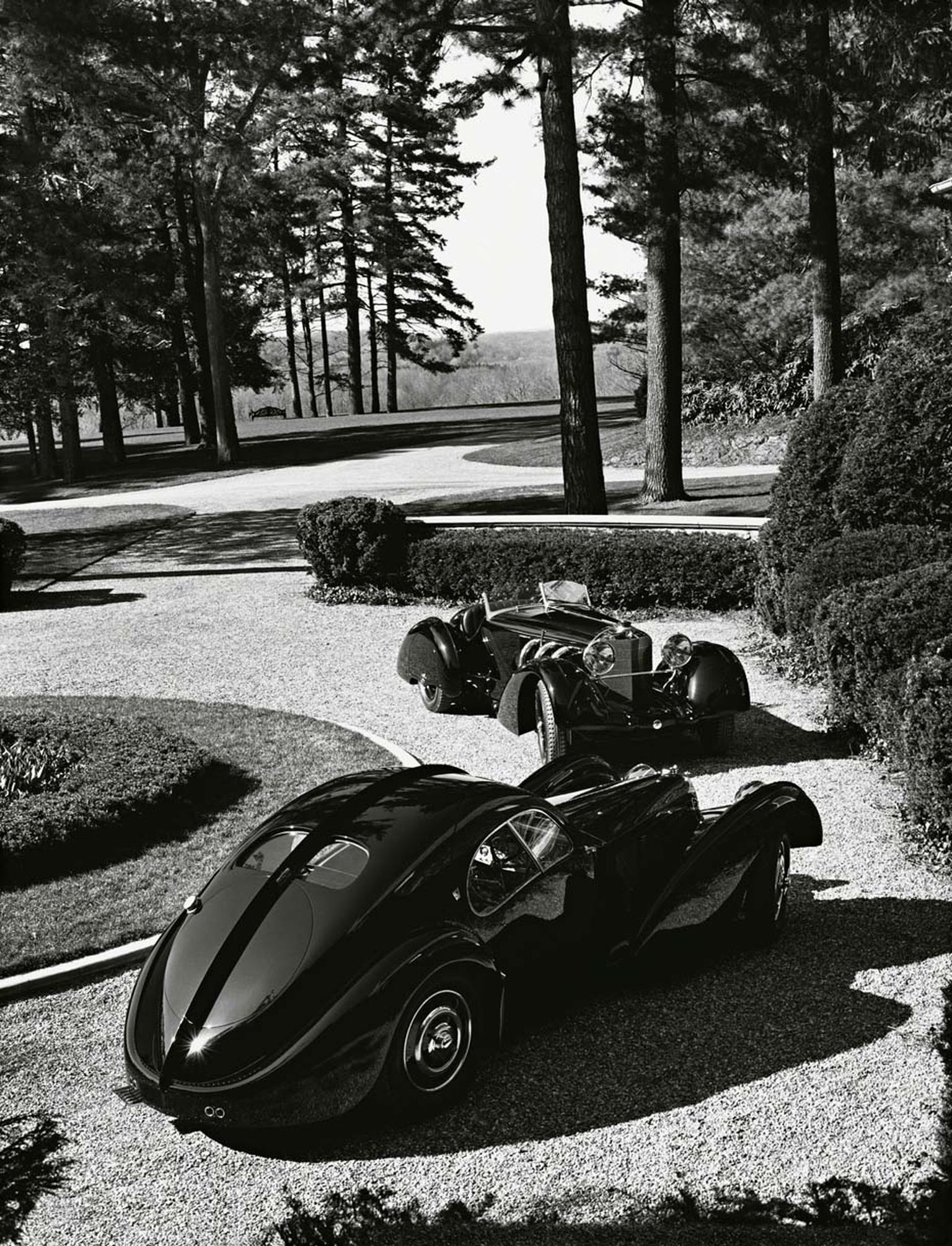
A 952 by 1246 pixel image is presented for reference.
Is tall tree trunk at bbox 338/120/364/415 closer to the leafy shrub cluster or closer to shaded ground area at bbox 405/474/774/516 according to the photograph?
shaded ground area at bbox 405/474/774/516

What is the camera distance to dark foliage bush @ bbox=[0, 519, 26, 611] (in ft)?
60.1

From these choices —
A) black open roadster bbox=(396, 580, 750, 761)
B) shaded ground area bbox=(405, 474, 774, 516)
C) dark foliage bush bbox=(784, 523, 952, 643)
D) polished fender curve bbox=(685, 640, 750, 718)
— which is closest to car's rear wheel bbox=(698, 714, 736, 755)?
black open roadster bbox=(396, 580, 750, 761)

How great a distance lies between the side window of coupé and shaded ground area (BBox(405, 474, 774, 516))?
16469 mm

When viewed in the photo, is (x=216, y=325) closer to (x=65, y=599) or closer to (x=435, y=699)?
(x=65, y=599)

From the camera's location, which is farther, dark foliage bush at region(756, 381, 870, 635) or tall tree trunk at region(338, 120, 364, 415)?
tall tree trunk at region(338, 120, 364, 415)

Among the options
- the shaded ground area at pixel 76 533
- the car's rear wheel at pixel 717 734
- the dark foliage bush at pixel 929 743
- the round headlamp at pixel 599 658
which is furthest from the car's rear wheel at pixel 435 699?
the shaded ground area at pixel 76 533

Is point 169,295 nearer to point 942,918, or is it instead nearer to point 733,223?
point 733,223

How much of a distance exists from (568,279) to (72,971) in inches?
657

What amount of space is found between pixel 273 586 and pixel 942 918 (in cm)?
1357

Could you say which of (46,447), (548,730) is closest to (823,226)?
(548,730)

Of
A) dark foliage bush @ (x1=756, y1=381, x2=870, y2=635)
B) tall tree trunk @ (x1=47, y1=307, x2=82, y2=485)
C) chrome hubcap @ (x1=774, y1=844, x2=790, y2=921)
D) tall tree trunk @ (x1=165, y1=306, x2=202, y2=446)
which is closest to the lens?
chrome hubcap @ (x1=774, y1=844, x2=790, y2=921)

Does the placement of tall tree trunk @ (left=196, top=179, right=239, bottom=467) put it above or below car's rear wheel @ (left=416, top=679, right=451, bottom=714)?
above

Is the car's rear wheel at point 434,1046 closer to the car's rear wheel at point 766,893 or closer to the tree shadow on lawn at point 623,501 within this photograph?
the car's rear wheel at point 766,893

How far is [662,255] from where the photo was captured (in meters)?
22.5
